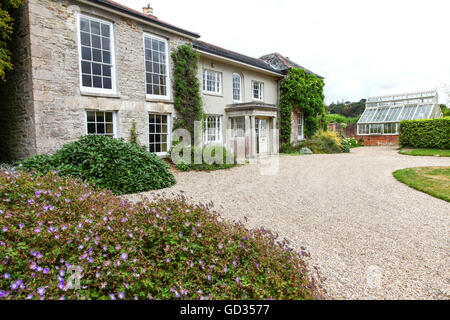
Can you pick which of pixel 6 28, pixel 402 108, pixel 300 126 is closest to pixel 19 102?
pixel 6 28

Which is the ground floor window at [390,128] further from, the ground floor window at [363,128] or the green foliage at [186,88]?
the green foliage at [186,88]

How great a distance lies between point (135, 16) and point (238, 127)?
26.6 feet

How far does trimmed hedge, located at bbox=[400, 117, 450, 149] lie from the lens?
18.0 meters

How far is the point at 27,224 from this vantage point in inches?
109

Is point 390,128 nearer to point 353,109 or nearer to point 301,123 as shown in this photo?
point 301,123

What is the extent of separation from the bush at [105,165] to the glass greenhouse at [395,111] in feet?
85.2

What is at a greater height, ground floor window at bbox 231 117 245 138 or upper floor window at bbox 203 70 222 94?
upper floor window at bbox 203 70 222 94

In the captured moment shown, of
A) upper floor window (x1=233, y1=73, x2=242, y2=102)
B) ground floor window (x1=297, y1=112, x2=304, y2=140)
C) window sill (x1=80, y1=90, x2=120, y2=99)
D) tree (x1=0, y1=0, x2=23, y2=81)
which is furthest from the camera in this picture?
ground floor window (x1=297, y1=112, x2=304, y2=140)

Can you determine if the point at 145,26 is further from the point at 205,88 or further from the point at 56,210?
the point at 56,210

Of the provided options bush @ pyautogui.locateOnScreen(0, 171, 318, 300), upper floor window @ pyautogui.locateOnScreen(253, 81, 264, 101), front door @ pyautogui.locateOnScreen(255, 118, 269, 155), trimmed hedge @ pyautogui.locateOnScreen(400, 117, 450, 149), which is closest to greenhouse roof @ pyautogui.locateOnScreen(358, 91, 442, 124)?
trimmed hedge @ pyautogui.locateOnScreen(400, 117, 450, 149)

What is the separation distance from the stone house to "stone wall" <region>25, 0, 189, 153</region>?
0.03 m

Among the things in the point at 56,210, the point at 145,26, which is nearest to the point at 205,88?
the point at 145,26

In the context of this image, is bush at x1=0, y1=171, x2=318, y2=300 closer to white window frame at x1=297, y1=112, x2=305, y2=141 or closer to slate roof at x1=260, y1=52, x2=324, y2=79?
slate roof at x1=260, y1=52, x2=324, y2=79
